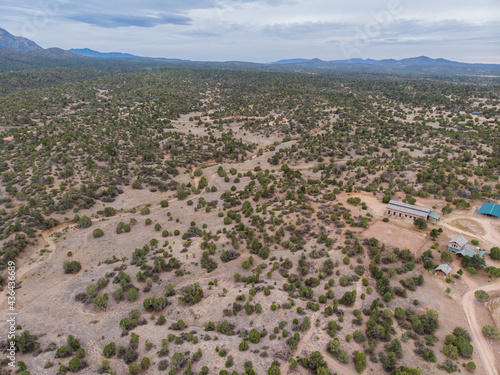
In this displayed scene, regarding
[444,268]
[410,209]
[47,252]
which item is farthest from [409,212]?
[47,252]

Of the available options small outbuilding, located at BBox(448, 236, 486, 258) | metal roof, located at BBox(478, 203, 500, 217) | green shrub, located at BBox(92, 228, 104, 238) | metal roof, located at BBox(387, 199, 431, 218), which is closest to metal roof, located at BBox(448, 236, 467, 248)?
small outbuilding, located at BBox(448, 236, 486, 258)

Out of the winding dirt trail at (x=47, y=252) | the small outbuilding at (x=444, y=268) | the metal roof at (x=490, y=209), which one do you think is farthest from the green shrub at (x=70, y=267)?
the metal roof at (x=490, y=209)

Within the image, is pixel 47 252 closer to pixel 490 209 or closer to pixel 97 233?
pixel 97 233

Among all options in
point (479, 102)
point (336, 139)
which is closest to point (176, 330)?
point (336, 139)

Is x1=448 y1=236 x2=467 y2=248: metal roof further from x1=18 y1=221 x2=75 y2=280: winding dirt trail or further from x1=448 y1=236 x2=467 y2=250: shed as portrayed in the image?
x1=18 y1=221 x2=75 y2=280: winding dirt trail

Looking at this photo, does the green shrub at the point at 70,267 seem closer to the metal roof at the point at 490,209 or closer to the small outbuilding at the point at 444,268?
the small outbuilding at the point at 444,268

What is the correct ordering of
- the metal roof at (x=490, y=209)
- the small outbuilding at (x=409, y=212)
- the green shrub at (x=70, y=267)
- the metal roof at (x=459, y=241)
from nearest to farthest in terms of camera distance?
the metal roof at (x=459, y=241) → the green shrub at (x=70, y=267) → the small outbuilding at (x=409, y=212) → the metal roof at (x=490, y=209)
